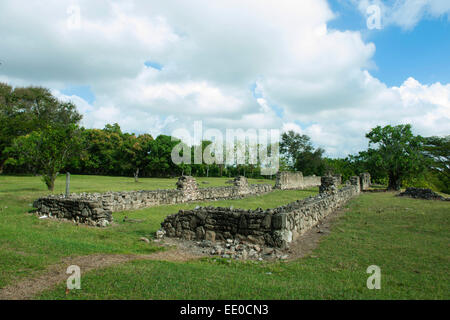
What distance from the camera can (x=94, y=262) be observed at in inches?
222

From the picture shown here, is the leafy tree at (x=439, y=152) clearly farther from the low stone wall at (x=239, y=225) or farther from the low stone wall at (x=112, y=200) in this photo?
the low stone wall at (x=239, y=225)

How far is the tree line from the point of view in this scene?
19.8 meters

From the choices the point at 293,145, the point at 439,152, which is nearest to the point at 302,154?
the point at 293,145

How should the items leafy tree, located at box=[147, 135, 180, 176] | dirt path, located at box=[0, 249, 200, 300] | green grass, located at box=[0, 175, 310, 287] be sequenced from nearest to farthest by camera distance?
dirt path, located at box=[0, 249, 200, 300], green grass, located at box=[0, 175, 310, 287], leafy tree, located at box=[147, 135, 180, 176]

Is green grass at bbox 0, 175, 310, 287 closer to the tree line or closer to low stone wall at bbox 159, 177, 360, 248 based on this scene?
low stone wall at bbox 159, 177, 360, 248

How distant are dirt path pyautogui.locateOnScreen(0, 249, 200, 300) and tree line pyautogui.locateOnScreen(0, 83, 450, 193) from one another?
15.6 m

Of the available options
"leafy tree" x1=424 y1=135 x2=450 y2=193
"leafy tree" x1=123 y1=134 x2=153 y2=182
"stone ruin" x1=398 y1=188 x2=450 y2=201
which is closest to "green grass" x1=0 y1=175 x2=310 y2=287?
"stone ruin" x1=398 y1=188 x2=450 y2=201

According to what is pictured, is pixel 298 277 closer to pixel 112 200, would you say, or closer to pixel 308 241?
pixel 308 241

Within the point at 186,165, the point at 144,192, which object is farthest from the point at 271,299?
the point at 186,165

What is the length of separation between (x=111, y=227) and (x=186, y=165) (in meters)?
40.9

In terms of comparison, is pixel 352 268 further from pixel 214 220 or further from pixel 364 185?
pixel 364 185

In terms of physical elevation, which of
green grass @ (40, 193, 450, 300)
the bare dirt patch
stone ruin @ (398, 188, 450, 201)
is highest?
stone ruin @ (398, 188, 450, 201)

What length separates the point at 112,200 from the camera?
43.0 ft
